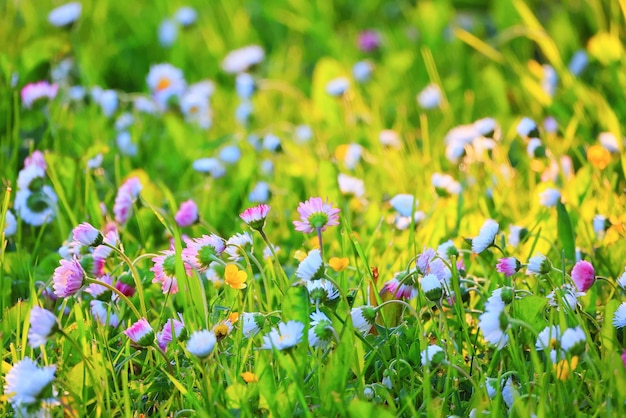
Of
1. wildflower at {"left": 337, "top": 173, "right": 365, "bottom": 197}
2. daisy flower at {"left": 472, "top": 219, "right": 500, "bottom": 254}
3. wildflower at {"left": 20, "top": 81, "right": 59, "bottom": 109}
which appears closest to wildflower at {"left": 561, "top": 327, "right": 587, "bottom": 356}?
daisy flower at {"left": 472, "top": 219, "right": 500, "bottom": 254}

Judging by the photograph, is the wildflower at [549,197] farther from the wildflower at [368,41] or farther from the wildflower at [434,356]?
the wildflower at [368,41]

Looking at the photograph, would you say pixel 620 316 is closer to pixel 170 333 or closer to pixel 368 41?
pixel 170 333

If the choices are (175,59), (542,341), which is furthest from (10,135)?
(542,341)

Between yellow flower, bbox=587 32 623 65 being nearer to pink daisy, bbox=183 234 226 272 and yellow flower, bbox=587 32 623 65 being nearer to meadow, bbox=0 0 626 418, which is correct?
meadow, bbox=0 0 626 418

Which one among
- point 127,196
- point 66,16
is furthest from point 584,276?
point 66,16

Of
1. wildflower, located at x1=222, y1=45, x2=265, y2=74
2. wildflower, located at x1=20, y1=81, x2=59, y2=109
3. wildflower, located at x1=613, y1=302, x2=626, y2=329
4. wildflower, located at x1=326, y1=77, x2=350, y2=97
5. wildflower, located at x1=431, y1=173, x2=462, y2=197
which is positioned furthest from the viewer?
wildflower, located at x1=222, y1=45, x2=265, y2=74

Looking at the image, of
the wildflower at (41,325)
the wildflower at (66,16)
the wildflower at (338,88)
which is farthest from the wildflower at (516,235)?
the wildflower at (66,16)

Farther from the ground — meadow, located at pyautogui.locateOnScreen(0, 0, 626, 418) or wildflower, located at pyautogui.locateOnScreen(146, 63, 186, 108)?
wildflower, located at pyautogui.locateOnScreen(146, 63, 186, 108)
